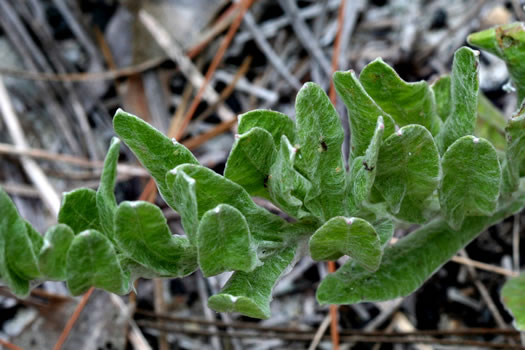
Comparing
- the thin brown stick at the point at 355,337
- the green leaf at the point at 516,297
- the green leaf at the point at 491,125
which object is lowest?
the thin brown stick at the point at 355,337

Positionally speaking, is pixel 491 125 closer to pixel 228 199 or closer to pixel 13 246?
pixel 228 199

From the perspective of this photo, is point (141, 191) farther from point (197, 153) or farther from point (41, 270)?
point (41, 270)


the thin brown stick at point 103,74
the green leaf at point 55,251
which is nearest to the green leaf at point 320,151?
the green leaf at point 55,251

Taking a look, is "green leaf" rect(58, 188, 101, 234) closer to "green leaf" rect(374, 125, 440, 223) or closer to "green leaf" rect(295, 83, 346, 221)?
"green leaf" rect(295, 83, 346, 221)

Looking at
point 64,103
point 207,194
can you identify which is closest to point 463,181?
point 207,194

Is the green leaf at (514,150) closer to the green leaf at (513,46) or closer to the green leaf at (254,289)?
the green leaf at (513,46)

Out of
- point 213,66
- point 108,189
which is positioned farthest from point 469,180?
point 213,66

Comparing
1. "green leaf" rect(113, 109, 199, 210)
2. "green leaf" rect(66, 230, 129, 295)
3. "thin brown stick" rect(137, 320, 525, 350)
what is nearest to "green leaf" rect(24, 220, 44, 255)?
"green leaf" rect(66, 230, 129, 295)
